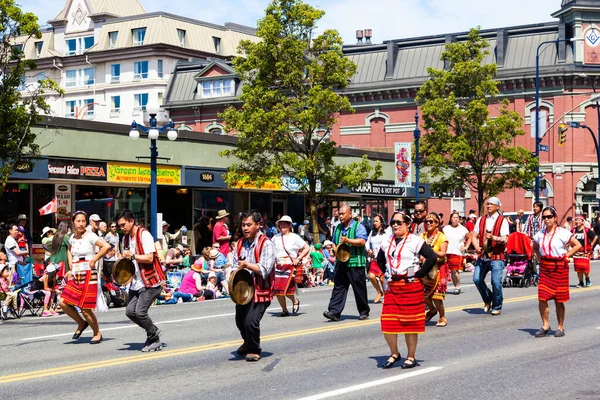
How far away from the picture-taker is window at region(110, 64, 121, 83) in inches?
3263

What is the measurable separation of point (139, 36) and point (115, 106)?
6.47 metres

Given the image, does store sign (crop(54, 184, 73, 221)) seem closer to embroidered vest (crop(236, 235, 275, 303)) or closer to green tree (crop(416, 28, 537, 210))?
green tree (crop(416, 28, 537, 210))

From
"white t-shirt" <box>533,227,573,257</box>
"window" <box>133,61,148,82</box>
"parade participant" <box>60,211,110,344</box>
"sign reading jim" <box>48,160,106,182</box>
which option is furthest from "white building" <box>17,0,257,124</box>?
"white t-shirt" <box>533,227,573,257</box>

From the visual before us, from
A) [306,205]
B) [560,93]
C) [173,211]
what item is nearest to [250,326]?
[173,211]

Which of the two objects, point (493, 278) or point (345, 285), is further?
point (493, 278)

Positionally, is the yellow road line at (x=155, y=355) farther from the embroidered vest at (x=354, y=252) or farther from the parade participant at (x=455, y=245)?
the parade participant at (x=455, y=245)

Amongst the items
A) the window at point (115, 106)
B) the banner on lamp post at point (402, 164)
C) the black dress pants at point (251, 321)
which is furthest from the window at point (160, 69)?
the black dress pants at point (251, 321)

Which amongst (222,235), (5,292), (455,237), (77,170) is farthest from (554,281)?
(77,170)

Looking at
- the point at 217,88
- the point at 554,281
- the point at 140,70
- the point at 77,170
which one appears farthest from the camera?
the point at 140,70

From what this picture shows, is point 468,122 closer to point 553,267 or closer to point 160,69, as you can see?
point 553,267

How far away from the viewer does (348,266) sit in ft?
50.3

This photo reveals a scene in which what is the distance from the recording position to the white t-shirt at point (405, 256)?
10.4 m

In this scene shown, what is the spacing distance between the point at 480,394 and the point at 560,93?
166 feet

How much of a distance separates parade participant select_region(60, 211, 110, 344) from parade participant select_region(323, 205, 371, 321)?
411cm
